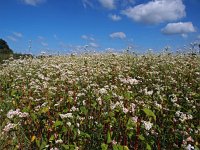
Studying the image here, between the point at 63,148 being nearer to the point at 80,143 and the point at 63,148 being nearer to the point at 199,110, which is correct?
the point at 80,143

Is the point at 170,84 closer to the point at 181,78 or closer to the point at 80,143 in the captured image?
the point at 181,78

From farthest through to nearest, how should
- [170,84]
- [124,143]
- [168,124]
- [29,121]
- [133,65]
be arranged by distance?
[133,65], [170,84], [29,121], [168,124], [124,143]

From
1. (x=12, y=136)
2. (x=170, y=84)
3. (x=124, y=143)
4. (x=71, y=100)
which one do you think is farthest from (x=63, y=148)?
(x=170, y=84)

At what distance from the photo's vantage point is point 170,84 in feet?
34.8

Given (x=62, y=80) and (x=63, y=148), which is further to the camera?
(x=62, y=80)

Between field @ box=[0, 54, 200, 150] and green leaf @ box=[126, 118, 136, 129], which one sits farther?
field @ box=[0, 54, 200, 150]

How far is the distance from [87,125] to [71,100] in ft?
3.89

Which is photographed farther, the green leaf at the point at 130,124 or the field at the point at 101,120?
the field at the point at 101,120

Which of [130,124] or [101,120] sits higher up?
[130,124]

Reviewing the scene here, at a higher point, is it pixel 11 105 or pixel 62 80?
pixel 62 80

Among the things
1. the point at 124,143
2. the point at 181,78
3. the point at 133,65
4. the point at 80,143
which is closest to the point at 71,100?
the point at 80,143

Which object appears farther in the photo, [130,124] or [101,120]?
[101,120]

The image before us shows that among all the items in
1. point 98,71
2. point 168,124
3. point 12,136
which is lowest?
point 12,136

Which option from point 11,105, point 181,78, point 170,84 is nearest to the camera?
point 11,105
